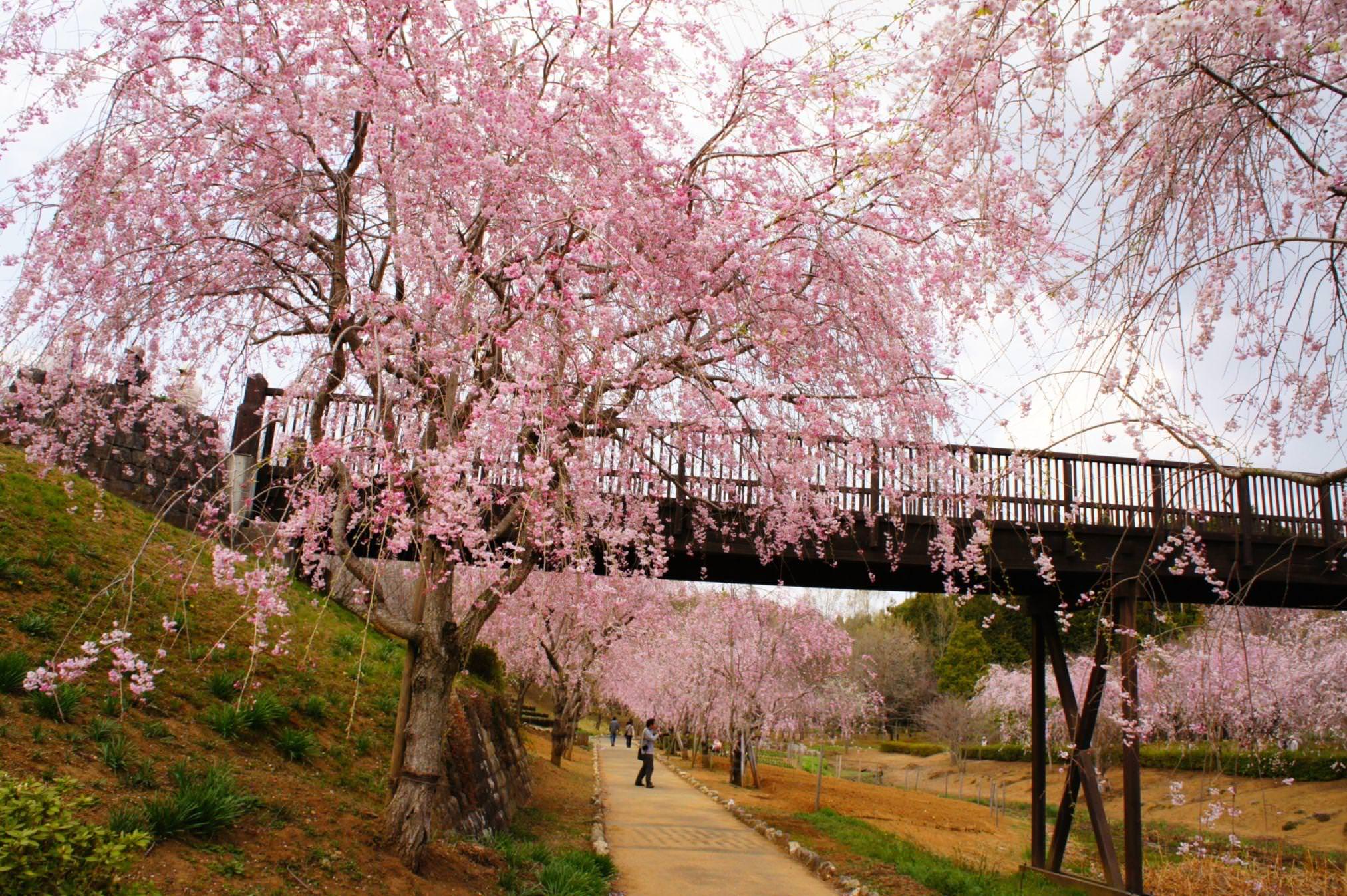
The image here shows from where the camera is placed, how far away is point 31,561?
745cm

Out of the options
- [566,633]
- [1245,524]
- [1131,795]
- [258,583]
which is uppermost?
[1245,524]

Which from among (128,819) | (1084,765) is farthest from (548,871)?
(1084,765)

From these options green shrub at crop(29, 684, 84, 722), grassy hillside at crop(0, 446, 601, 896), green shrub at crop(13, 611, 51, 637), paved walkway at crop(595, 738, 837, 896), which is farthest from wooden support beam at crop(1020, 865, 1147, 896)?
green shrub at crop(13, 611, 51, 637)

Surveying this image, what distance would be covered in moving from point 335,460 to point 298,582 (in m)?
9.21

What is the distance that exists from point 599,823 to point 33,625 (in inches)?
300

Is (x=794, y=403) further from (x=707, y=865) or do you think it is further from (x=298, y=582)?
(x=298, y=582)

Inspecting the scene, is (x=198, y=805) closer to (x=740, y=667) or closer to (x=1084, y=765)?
(x=1084, y=765)

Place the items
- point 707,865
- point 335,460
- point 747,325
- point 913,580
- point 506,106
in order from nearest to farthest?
point 335,460 → point 506,106 → point 747,325 → point 707,865 → point 913,580

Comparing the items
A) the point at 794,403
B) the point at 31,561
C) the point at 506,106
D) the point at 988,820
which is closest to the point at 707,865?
the point at 794,403

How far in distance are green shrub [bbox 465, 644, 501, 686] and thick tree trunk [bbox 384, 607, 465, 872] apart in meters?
7.97

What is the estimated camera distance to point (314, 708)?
8.08 m

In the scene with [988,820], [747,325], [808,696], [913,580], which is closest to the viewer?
[747,325]

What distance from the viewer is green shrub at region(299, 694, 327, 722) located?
8062 mm

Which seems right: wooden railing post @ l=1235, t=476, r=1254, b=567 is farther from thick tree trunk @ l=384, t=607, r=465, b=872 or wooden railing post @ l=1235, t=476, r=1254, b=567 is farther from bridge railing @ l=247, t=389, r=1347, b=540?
thick tree trunk @ l=384, t=607, r=465, b=872
